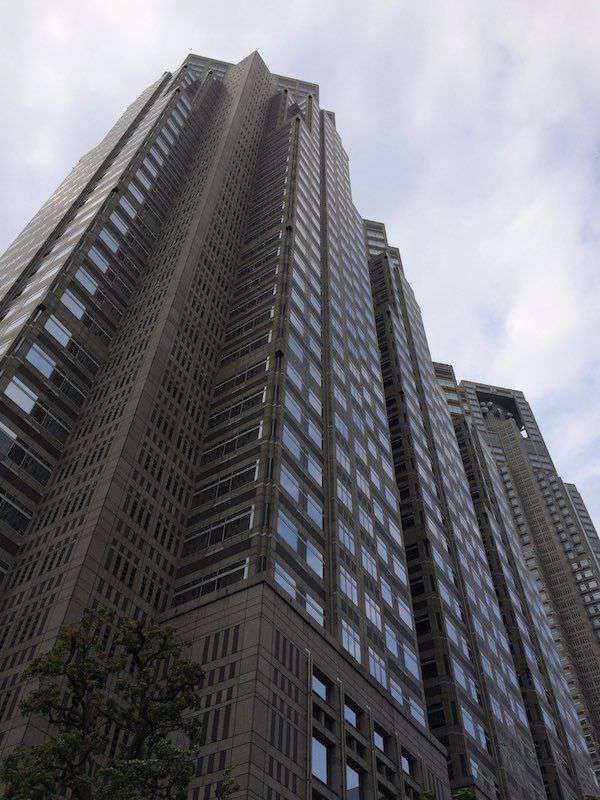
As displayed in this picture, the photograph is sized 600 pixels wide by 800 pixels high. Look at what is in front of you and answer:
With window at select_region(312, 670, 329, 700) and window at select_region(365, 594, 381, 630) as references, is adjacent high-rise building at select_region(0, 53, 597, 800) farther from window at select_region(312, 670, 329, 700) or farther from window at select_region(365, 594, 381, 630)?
window at select_region(365, 594, 381, 630)

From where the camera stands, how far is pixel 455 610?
96.1 meters

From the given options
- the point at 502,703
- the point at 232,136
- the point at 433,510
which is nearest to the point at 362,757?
the point at 502,703

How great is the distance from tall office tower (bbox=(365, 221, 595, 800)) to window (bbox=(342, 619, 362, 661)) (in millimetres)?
21910

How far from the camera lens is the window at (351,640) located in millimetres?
62406

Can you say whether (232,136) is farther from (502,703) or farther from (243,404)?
(502,703)

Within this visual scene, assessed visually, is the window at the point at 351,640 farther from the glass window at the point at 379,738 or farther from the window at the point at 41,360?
the window at the point at 41,360

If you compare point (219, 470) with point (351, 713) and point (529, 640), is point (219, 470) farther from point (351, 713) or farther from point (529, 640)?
point (529, 640)

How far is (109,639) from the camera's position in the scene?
180ft

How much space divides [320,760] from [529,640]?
78.4 meters

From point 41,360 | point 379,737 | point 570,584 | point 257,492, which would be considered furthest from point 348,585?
point 570,584

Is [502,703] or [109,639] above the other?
[502,703]

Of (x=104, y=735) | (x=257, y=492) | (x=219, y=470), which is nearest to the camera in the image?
(x=104, y=735)

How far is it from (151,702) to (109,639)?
22.6 m

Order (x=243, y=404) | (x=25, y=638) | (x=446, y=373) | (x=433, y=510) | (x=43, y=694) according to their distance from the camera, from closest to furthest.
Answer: (x=43, y=694) → (x=25, y=638) → (x=243, y=404) → (x=433, y=510) → (x=446, y=373)
